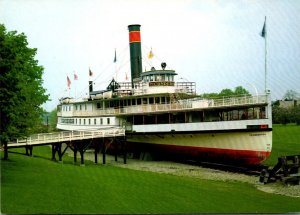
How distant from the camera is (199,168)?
88.9 feet

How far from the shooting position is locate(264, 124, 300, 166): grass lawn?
1289 inches

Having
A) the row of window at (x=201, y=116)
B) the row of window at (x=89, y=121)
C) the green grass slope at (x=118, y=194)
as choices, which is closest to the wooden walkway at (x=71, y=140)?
the row of window at (x=201, y=116)

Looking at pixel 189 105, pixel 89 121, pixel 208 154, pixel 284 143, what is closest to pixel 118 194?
pixel 208 154

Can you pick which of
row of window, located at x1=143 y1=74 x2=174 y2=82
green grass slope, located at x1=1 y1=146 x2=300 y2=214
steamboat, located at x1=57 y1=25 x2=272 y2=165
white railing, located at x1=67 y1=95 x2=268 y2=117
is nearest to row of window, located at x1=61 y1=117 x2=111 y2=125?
steamboat, located at x1=57 y1=25 x2=272 y2=165

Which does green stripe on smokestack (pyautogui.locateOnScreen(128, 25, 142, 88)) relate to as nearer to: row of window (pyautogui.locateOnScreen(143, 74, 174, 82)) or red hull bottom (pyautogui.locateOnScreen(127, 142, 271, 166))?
row of window (pyautogui.locateOnScreen(143, 74, 174, 82))

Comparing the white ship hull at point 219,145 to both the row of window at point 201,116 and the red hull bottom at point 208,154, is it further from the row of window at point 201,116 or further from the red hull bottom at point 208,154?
the row of window at point 201,116

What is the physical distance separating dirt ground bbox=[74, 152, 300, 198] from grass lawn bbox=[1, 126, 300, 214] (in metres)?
1.00

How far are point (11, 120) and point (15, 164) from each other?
5.37 m

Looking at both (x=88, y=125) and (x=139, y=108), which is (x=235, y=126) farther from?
(x=88, y=125)

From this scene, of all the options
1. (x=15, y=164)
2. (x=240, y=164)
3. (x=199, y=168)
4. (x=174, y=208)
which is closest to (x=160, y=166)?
(x=199, y=168)

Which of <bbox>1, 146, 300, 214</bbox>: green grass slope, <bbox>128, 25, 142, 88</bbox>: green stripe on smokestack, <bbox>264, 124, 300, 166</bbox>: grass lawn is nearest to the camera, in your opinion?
<bbox>1, 146, 300, 214</bbox>: green grass slope

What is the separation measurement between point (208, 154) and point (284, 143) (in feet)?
49.7

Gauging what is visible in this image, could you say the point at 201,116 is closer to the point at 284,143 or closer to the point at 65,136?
the point at 65,136

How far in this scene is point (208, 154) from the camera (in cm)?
2786
